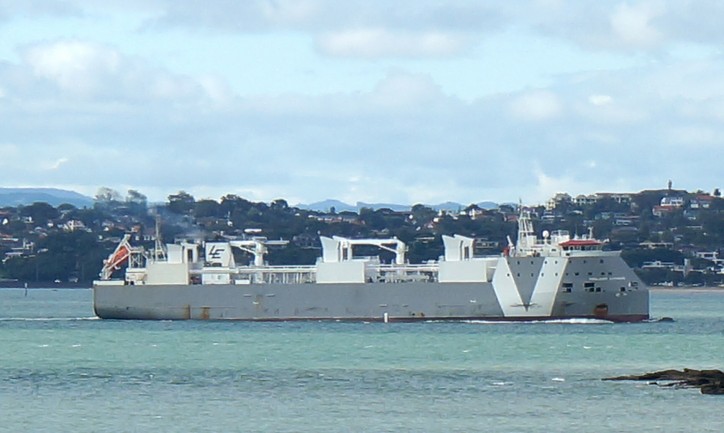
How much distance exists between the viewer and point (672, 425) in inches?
1481

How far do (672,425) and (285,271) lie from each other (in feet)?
139

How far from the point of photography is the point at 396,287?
7406 cm

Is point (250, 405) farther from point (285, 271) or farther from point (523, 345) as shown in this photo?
point (285, 271)

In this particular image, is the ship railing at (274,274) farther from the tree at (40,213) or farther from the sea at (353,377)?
the tree at (40,213)

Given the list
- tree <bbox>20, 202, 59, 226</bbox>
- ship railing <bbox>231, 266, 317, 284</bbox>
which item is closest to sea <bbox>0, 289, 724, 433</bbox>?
ship railing <bbox>231, 266, 317, 284</bbox>

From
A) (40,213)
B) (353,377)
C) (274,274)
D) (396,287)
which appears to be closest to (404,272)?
(396,287)

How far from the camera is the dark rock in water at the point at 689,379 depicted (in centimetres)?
4331

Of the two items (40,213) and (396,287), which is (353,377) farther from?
(40,213)

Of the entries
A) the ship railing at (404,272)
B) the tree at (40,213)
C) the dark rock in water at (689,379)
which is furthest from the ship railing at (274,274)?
the tree at (40,213)

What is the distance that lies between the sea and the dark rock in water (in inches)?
20.9

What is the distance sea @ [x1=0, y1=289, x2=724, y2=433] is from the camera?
3881 cm

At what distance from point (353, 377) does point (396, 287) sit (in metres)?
25.0

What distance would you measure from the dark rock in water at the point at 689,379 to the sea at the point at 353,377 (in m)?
0.53

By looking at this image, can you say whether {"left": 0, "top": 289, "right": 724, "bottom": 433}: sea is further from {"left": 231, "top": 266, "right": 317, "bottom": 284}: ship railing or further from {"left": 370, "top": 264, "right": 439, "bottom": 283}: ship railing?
{"left": 231, "top": 266, "right": 317, "bottom": 284}: ship railing
